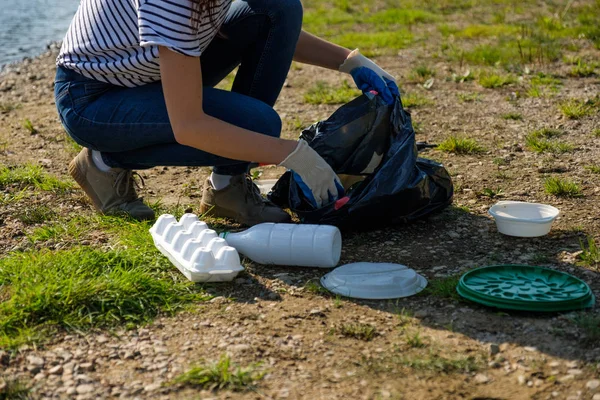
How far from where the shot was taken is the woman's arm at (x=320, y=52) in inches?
144

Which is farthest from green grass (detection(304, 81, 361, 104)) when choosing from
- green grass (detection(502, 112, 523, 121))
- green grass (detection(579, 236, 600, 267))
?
green grass (detection(579, 236, 600, 267))

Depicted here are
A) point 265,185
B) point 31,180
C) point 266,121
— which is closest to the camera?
point 266,121

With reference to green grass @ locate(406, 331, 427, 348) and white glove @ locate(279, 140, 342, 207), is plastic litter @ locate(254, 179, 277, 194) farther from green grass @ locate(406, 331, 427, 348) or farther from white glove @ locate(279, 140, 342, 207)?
green grass @ locate(406, 331, 427, 348)

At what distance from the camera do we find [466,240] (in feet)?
10.5

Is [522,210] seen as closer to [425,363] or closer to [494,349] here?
[494,349]

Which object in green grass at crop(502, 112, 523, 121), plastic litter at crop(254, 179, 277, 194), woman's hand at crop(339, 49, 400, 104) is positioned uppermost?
woman's hand at crop(339, 49, 400, 104)

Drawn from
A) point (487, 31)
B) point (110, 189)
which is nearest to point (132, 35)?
point (110, 189)

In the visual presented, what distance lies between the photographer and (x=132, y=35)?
310cm

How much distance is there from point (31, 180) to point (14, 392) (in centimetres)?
208

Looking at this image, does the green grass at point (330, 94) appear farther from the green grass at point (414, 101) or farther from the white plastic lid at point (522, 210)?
the white plastic lid at point (522, 210)

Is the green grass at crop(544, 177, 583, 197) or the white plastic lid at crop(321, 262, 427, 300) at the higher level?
the green grass at crop(544, 177, 583, 197)

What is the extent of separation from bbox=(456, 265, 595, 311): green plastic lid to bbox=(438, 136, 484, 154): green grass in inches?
65.0

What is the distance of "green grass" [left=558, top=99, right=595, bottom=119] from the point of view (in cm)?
476

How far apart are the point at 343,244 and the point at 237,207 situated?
0.53 meters
